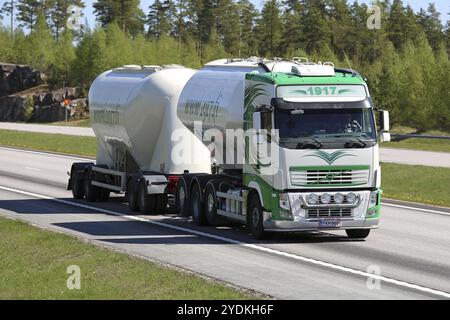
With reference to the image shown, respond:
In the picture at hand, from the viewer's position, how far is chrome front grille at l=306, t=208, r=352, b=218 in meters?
22.2

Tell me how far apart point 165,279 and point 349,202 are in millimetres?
6801

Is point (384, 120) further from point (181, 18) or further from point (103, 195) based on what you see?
point (181, 18)

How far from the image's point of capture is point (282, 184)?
866 inches

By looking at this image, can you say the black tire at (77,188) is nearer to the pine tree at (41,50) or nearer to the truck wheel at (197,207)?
the truck wheel at (197,207)

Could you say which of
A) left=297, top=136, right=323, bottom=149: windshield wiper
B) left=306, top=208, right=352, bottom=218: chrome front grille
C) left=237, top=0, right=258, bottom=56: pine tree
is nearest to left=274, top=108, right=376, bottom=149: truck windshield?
left=297, top=136, right=323, bottom=149: windshield wiper

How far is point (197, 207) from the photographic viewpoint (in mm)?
26250

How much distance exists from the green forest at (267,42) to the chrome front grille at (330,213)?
6196 centimetres

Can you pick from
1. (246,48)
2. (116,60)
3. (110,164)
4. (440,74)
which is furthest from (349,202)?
(246,48)

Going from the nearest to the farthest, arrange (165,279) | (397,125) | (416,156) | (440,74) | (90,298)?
1. (90,298)
2. (165,279)
3. (416,156)
4. (440,74)
5. (397,125)

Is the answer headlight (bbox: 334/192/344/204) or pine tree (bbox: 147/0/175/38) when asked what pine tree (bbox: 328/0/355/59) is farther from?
headlight (bbox: 334/192/344/204)

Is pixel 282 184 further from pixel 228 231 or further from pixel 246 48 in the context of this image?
pixel 246 48

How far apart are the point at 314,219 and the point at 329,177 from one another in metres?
0.92

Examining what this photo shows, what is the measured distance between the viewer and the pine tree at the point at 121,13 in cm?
16262

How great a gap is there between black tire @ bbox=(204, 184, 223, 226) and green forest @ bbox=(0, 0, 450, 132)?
2337 inches
